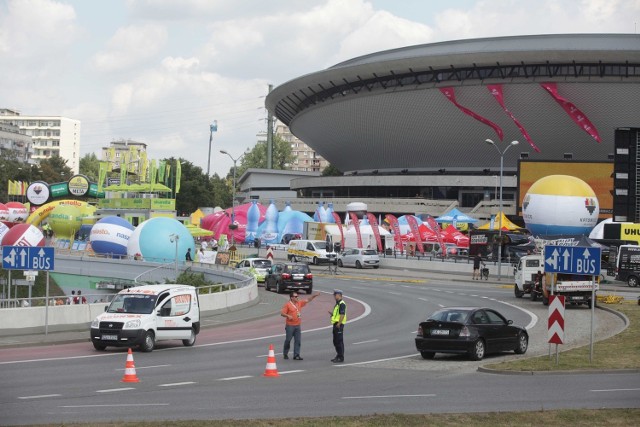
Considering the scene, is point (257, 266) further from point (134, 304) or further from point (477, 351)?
point (477, 351)

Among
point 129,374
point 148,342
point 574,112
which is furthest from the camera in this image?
point 574,112

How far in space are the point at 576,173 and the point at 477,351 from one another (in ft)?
231

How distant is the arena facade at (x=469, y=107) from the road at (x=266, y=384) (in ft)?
269

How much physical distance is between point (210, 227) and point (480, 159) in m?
43.0

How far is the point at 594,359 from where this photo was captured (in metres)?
25.9

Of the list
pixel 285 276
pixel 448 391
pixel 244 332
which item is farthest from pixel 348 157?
pixel 448 391

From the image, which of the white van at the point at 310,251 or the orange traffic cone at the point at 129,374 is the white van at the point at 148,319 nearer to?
the orange traffic cone at the point at 129,374

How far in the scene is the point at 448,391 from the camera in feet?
67.6

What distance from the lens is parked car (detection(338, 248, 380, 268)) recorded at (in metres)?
78.5

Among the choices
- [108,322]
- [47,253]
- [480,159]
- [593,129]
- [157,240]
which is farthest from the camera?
[480,159]

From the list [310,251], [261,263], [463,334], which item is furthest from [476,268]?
[463,334]

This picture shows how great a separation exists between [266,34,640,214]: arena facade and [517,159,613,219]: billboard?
17444 mm

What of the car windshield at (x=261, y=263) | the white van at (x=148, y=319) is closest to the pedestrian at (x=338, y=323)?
the white van at (x=148, y=319)

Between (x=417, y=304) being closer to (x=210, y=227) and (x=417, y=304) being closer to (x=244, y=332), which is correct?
(x=244, y=332)
